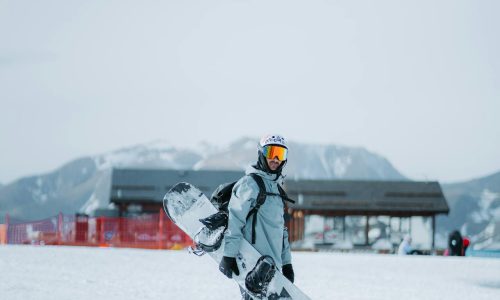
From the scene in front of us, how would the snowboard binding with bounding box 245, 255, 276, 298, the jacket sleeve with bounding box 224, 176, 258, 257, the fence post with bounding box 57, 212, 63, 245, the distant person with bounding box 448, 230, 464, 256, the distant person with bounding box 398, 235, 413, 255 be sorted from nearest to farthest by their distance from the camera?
Answer: the jacket sleeve with bounding box 224, 176, 258, 257
the snowboard binding with bounding box 245, 255, 276, 298
the distant person with bounding box 398, 235, 413, 255
the distant person with bounding box 448, 230, 464, 256
the fence post with bounding box 57, 212, 63, 245

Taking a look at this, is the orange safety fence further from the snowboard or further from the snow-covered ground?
the snowboard

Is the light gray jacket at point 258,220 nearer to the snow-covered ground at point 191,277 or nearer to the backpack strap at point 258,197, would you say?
the backpack strap at point 258,197

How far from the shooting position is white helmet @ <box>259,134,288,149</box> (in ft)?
18.4

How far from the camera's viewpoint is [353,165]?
18575 centimetres

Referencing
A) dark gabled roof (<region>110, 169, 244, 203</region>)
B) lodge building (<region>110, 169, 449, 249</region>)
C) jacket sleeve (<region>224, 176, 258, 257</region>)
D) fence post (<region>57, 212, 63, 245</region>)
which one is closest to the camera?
jacket sleeve (<region>224, 176, 258, 257</region>)

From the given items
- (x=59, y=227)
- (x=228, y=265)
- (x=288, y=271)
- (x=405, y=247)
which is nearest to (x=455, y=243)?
(x=405, y=247)

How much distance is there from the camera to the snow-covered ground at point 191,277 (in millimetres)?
10453

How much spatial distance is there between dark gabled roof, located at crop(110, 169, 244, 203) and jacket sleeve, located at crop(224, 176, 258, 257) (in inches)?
1469

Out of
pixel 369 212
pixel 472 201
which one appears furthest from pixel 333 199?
pixel 472 201

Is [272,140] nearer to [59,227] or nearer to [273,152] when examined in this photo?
[273,152]

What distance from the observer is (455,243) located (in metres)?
25.2

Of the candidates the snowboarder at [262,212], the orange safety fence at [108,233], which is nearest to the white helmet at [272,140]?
the snowboarder at [262,212]

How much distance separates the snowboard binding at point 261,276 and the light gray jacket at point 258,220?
0.08 meters

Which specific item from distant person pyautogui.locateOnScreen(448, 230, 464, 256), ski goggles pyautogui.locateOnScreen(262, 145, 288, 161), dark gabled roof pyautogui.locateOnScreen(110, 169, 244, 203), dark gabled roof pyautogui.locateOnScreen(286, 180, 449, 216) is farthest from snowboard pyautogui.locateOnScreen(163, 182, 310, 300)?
dark gabled roof pyautogui.locateOnScreen(110, 169, 244, 203)
